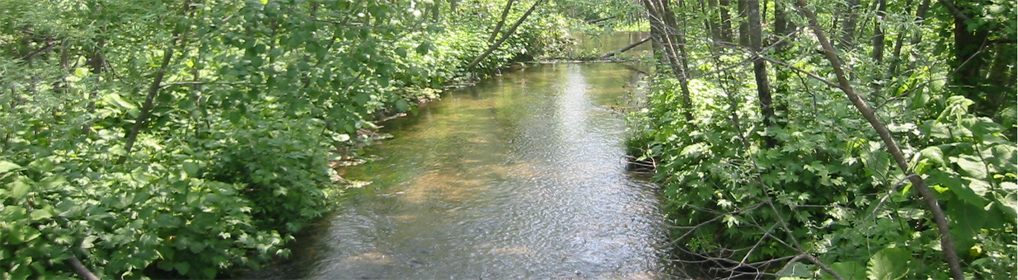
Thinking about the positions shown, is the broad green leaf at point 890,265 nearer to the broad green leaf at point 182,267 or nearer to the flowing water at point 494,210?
the flowing water at point 494,210

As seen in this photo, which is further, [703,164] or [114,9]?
[703,164]

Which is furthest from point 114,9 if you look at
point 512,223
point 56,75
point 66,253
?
point 512,223

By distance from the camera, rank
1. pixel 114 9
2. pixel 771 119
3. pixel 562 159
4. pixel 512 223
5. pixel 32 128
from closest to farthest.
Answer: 1. pixel 32 128
2. pixel 114 9
3. pixel 771 119
4. pixel 512 223
5. pixel 562 159

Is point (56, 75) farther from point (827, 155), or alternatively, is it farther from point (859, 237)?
point (827, 155)

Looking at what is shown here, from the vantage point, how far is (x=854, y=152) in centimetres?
443

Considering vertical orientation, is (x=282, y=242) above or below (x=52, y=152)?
below

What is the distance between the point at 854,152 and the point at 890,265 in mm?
1238

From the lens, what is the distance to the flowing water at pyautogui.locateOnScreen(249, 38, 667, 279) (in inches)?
235

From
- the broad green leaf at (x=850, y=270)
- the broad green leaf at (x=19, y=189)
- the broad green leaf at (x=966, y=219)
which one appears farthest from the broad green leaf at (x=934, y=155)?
the broad green leaf at (x=19, y=189)

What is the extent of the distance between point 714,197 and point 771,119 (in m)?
0.74

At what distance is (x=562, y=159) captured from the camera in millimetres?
9383

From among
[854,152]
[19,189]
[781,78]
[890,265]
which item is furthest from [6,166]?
[781,78]

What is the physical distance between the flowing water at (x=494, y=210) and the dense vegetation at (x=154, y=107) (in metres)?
0.89

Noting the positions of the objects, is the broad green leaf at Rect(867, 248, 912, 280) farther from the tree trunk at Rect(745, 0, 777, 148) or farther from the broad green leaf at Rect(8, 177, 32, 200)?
the broad green leaf at Rect(8, 177, 32, 200)
